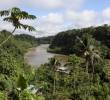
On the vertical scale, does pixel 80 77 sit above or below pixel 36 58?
below

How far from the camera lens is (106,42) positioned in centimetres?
13112

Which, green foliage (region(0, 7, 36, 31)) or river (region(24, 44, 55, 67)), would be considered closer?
green foliage (region(0, 7, 36, 31))

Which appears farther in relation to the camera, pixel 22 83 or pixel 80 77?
pixel 80 77

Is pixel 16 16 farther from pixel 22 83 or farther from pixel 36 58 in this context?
pixel 36 58

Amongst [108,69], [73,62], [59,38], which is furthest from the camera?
[59,38]

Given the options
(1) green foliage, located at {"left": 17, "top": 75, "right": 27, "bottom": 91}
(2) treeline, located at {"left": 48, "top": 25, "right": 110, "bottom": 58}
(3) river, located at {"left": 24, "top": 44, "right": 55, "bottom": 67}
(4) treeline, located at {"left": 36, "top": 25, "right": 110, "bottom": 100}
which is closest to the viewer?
(1) green foliage, located at {"left": 17, "top": 75, "right": 27, "bottom": 91}

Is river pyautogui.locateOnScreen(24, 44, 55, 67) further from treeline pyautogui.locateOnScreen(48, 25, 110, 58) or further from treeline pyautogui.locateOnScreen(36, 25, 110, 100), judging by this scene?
treeline pyautogui.locateOnScreen(36, 25, 110, 100)

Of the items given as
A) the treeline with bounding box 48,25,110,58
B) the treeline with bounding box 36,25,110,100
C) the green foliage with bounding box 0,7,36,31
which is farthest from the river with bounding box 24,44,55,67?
the green foliage with bounding box 0,7,36,31

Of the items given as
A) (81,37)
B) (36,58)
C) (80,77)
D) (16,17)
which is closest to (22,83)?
(16,17)

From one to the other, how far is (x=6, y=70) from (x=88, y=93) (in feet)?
43.0

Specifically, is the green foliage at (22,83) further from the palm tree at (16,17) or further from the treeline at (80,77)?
the treeline at (80,77)

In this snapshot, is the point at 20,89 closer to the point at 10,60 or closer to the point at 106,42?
the point at 10,60

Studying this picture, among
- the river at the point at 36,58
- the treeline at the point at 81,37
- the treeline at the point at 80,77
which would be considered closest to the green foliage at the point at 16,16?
the treeline at the point at 80,77

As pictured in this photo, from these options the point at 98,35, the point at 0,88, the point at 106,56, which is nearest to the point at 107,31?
the point at 98,35
